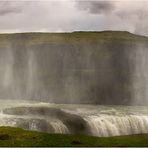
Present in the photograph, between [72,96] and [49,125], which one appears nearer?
[49,125]

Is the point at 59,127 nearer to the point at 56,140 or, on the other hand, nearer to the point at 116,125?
the point at 116,125

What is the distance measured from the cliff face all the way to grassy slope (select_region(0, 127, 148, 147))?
63217 millimetres

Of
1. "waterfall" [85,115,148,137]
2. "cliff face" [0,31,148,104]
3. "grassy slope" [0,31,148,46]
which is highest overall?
"grassy slope" [0,31,148,46]

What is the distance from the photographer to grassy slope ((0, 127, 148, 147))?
37562 millimetres

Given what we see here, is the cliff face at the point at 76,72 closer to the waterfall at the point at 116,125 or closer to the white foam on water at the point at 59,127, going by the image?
the waterfall at the point at 116,125

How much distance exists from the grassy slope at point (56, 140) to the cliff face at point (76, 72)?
63.2 m

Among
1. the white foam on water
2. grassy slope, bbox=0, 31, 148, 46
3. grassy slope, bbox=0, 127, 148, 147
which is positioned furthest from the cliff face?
grassy slope, bbox=0, 127, 148, 147

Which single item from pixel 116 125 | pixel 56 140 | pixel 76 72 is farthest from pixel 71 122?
pixel 76 72

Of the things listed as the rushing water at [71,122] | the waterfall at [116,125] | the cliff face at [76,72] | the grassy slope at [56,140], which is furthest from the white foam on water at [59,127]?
the cliff face at [76,72]

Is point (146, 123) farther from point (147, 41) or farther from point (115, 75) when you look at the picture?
point (147, 41)

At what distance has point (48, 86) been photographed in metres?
111

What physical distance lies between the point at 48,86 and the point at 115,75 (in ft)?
55.9

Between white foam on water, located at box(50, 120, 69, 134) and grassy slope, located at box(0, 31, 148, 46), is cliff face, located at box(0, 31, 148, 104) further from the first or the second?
white foam on water, located at box(50, 120, 69, 134)

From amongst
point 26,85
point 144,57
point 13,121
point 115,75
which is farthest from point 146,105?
point 13,121
